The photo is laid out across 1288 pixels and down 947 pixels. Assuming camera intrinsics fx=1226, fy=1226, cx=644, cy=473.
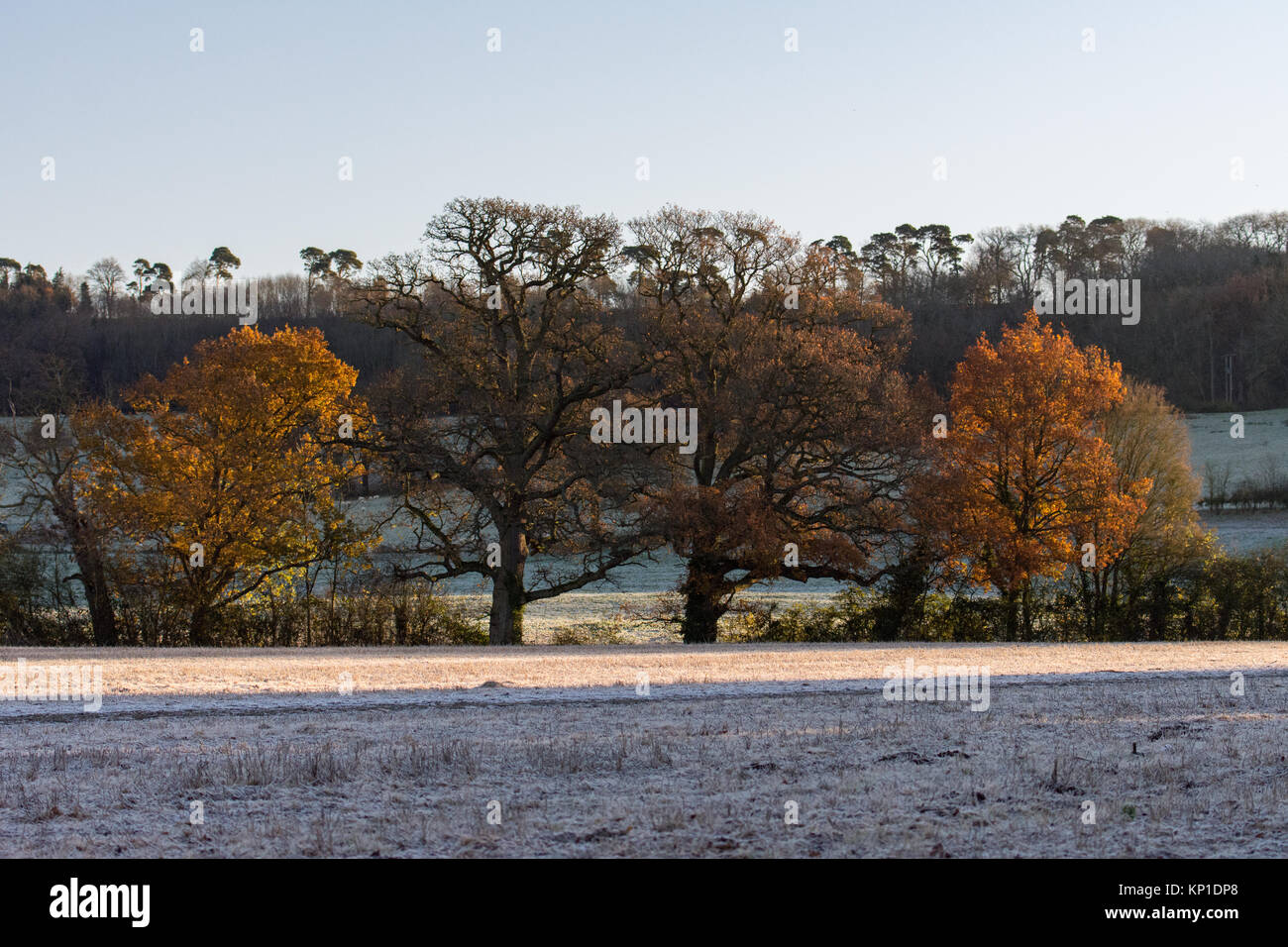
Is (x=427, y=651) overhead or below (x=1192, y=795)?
below

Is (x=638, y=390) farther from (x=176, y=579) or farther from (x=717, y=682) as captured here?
(x=717, y=682)

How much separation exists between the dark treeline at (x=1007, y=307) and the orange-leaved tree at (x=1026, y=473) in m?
42.4

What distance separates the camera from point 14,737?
39.6 ft

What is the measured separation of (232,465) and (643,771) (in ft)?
113

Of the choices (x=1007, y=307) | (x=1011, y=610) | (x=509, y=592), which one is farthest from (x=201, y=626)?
(x=1007, y=307)

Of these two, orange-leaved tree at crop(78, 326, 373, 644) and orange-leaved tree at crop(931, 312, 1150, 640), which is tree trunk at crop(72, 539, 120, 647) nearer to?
orange-leaved tree at crop(78, 326, 373, 644)

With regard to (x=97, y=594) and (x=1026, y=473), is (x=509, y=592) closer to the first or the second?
(x=97, y=594)

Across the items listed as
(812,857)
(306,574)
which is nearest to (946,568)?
(306,574)

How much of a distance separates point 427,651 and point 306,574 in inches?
506

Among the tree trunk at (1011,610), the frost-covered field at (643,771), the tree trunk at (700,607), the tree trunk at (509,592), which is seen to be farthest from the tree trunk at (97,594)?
the tree trunk at (1011,610)

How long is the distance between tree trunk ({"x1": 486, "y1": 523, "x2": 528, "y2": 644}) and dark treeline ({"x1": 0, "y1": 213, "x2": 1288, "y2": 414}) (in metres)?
48.2

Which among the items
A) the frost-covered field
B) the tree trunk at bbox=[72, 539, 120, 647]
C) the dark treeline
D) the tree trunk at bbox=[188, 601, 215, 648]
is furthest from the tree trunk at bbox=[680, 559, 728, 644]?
the dark treeline

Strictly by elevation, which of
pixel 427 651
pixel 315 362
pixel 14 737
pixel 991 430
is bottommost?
pixel 427 651
